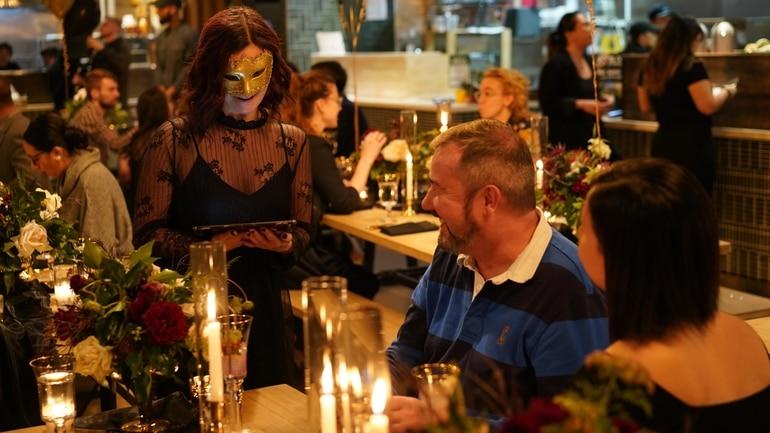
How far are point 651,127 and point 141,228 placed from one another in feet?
17.4

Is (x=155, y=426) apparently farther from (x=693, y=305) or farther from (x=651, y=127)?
(x=651, y=127)

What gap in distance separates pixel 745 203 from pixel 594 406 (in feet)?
20.7

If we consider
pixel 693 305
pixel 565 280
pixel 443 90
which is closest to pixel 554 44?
pixel 443 90

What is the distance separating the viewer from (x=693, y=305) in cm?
205

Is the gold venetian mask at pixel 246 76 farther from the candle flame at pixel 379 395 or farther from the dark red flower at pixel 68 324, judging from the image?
the candle flame at pixel 379 395

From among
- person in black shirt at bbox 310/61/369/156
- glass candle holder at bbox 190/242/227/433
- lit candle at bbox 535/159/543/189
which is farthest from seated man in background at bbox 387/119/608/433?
person in black shirt at bbox 310/61/369/156

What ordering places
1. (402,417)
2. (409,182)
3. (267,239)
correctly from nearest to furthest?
(402,417), (267,239), (409,182)

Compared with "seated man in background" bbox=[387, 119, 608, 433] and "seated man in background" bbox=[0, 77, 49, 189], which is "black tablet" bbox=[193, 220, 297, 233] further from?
"seated man in background" bbox=[0, 77, 49, 189]

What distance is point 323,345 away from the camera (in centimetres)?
200

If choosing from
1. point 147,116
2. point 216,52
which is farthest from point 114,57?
point 216,52

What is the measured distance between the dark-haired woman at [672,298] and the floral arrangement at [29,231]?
2428 mm

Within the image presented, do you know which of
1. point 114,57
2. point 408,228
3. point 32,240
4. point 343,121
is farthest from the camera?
point 114,57

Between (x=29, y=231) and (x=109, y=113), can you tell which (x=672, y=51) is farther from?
(x=29, y=231)

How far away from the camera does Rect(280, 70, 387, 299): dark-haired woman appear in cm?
587
